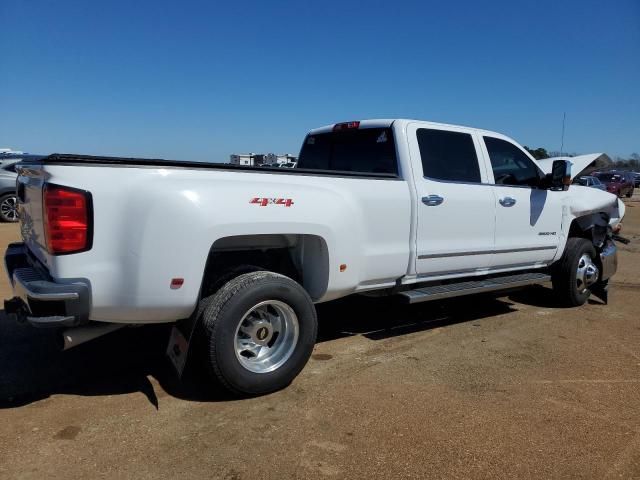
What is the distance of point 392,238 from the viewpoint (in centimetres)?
451

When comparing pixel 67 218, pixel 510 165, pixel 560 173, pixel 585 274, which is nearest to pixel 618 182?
pixel 585 274

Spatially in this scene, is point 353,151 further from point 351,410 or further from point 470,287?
point 351,410

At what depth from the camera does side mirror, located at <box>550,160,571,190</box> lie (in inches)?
229

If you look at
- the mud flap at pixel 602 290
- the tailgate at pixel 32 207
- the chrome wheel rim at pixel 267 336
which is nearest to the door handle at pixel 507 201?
the mud flap at pixel 602 290

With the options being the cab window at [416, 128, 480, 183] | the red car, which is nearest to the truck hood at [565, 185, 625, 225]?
the cab window at [416, 128, 480, 183]

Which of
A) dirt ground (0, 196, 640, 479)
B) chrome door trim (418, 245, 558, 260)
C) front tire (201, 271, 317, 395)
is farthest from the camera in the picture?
chrome door trim (418, 245, 558, 260)

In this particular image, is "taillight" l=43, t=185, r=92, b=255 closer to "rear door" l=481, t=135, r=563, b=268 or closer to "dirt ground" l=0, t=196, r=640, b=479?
"dirt ground" l=0, t=196, r=640, b=479

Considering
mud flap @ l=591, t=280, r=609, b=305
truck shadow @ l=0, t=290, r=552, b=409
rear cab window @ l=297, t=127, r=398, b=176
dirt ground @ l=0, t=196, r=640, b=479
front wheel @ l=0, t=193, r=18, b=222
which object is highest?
rear cab window @ l=297, t=127, r=398, b=176

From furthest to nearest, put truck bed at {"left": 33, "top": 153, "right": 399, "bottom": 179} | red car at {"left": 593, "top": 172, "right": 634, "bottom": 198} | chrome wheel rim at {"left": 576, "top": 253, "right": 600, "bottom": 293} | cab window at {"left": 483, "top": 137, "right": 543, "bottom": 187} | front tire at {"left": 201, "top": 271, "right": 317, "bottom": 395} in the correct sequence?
red car at {"left": 593, "top": 172, "right": 634, "bottom": 198} → chrome wheel rim at {"left": 576, "top": 253, "right": 600, "bottom": 293} → cab window at {"left": 483, "top": 137, "right": 543, "bottom": 187} → front tire at {"left": 201, "top": 271, "right": 317, "bottom": 395} → truck bed at {"left": 33, "top": 153, "right": 399, "bottom": 179}

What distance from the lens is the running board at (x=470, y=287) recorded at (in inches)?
189

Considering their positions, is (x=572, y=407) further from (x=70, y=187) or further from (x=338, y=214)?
(x=70, y=187)

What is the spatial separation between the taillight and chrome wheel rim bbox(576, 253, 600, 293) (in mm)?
5632

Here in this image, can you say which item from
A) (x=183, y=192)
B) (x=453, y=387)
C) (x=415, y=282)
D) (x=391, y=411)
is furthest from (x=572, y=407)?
(x=183, y=192)

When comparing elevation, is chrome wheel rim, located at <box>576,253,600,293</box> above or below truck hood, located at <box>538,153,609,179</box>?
below
